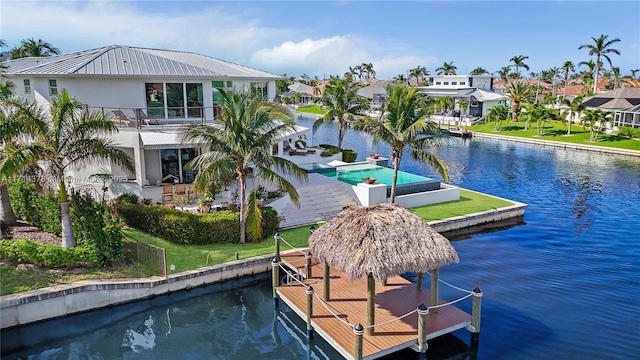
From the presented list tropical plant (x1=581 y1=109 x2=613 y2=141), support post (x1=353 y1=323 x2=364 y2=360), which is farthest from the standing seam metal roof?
tropical plant (x1=581 y1=109 x2=613 y2=141)

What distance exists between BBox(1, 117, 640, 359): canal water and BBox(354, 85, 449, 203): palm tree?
5274 mm

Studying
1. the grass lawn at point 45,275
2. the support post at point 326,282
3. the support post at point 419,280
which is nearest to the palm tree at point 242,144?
the grass lawn at point 45,275

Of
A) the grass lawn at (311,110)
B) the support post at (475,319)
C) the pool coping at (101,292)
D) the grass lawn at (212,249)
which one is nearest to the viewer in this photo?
the support post at (475,319)

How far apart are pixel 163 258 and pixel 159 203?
23.9ft

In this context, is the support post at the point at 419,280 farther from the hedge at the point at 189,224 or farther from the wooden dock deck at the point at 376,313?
the hedge at the point at 189,224

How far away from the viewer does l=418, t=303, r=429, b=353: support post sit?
1234 cm

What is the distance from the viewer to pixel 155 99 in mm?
25609

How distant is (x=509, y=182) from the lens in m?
36.2

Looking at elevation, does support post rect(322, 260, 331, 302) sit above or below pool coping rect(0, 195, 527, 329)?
above

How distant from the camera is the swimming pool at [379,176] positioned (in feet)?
87.3

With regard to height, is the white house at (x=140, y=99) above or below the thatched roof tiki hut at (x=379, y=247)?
above

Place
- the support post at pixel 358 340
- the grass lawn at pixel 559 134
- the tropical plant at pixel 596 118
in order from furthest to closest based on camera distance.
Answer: the tropical plant at pixel 596 118
the grass lawn at pixel 559 134
the support post at pixel 358 340

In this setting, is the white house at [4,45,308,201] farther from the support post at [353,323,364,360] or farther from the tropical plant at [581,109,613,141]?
the tropical plant at [581,109,613,141]

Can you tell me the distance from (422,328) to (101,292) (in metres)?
10.8
